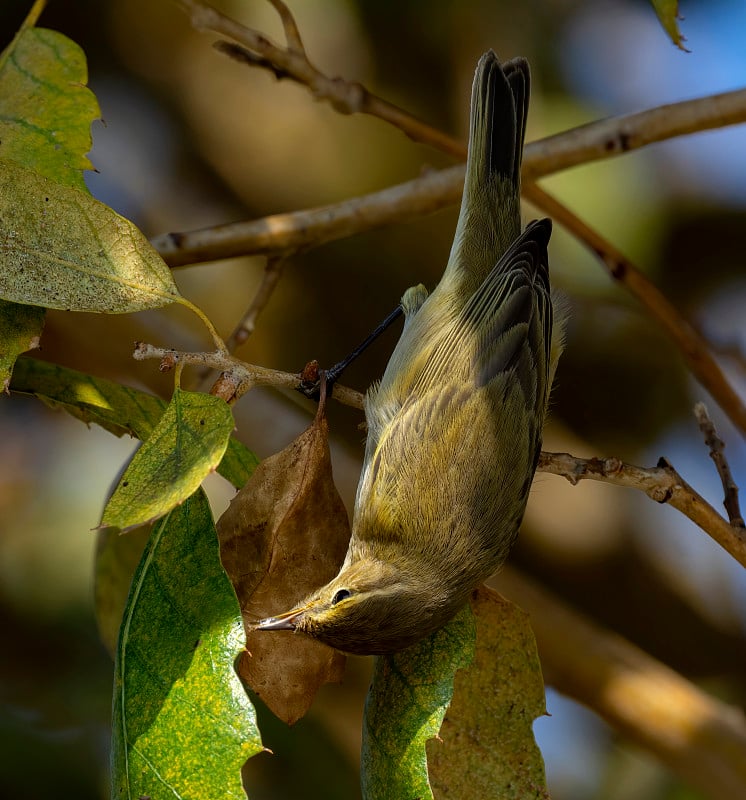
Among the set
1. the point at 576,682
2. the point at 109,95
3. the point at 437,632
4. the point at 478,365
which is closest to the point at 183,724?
the point at 437,632

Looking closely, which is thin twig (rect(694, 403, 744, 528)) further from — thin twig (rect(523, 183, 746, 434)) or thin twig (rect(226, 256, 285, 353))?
thin twig (rect(226, 256, 285, 353))

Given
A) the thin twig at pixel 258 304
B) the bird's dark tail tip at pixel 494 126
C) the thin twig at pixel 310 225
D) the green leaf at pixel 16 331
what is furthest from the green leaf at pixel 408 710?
the bird's dark tail tip at pixel 494 126

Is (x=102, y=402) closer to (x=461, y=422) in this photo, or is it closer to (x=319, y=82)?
(x=461, y=422)

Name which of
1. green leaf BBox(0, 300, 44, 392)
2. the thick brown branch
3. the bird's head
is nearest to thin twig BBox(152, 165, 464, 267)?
Answer: the thick brown branch

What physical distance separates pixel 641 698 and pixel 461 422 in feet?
3.40

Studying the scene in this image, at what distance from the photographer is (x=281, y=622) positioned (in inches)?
61.4

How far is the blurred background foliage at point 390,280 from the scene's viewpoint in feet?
11.3

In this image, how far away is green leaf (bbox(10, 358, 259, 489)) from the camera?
168cm

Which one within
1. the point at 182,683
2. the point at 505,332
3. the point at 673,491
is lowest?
the point at 182,683

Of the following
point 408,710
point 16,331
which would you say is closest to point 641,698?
point 408,710

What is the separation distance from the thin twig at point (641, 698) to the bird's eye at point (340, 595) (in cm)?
92

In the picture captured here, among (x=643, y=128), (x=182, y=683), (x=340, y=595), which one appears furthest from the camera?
(x=643, y=128)

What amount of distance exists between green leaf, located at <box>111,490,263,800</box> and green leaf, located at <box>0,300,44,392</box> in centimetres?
36

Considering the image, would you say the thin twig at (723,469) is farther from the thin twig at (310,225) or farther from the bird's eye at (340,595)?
the thin twig at (310,225)
